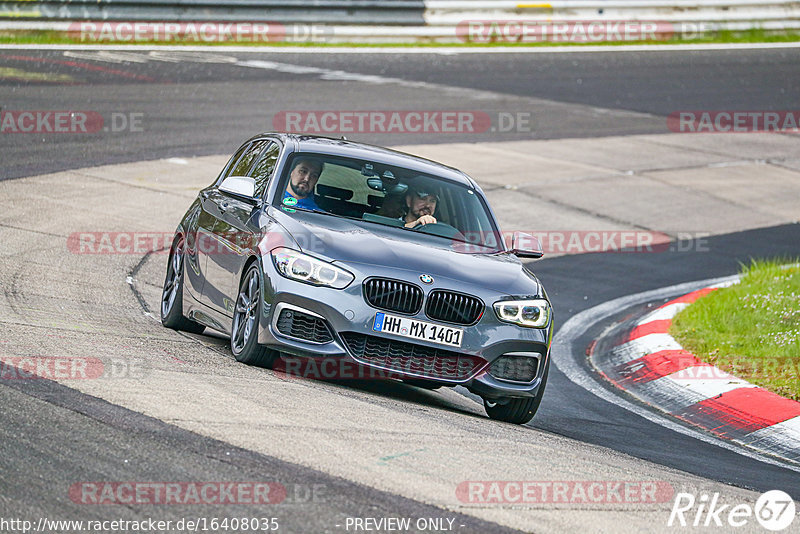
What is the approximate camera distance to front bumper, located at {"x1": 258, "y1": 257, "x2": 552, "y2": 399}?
7602 millimetres

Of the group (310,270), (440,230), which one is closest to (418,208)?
(440,230)

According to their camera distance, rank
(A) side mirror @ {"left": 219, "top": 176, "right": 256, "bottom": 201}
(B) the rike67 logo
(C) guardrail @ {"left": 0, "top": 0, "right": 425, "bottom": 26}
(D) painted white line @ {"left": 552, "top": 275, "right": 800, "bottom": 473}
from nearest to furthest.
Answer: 1. (B) the rike67 logo
2. (D) painted white line @ {"left": 552, "top": 275, "right": 800, "bottom": 473}
3. (A) side mirror @ {"left": 219, "top": 176, "right": 256, "bottom": 201}
4. (C) guardrail @ {"left": 0, "top": 0, "right": 425, "bottom": 26}

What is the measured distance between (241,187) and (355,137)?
11.4m

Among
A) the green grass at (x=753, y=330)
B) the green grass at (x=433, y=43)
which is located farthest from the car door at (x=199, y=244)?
the green grass at (x=433, y=43)

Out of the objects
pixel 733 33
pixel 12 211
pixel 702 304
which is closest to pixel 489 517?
pixel 702 304

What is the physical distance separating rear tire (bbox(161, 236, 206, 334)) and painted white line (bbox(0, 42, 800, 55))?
1588cm

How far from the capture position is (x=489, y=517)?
5309mm

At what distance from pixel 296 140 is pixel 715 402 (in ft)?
11.7

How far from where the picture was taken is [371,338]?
301 inches

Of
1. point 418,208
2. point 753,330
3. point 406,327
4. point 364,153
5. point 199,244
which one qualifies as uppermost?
point 364,153

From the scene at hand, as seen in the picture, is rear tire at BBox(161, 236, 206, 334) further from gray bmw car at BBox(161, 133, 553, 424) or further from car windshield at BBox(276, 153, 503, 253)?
car windshield at BBox(276, 153, 503, 253)

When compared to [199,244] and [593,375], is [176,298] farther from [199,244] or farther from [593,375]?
[593,375]

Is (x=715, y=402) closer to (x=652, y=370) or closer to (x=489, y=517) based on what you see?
(x=652, y=370)


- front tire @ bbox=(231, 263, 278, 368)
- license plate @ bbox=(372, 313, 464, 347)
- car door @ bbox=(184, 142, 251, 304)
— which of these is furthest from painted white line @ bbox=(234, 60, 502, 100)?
license plate @ bbox=(372, 313, 464, 347)
